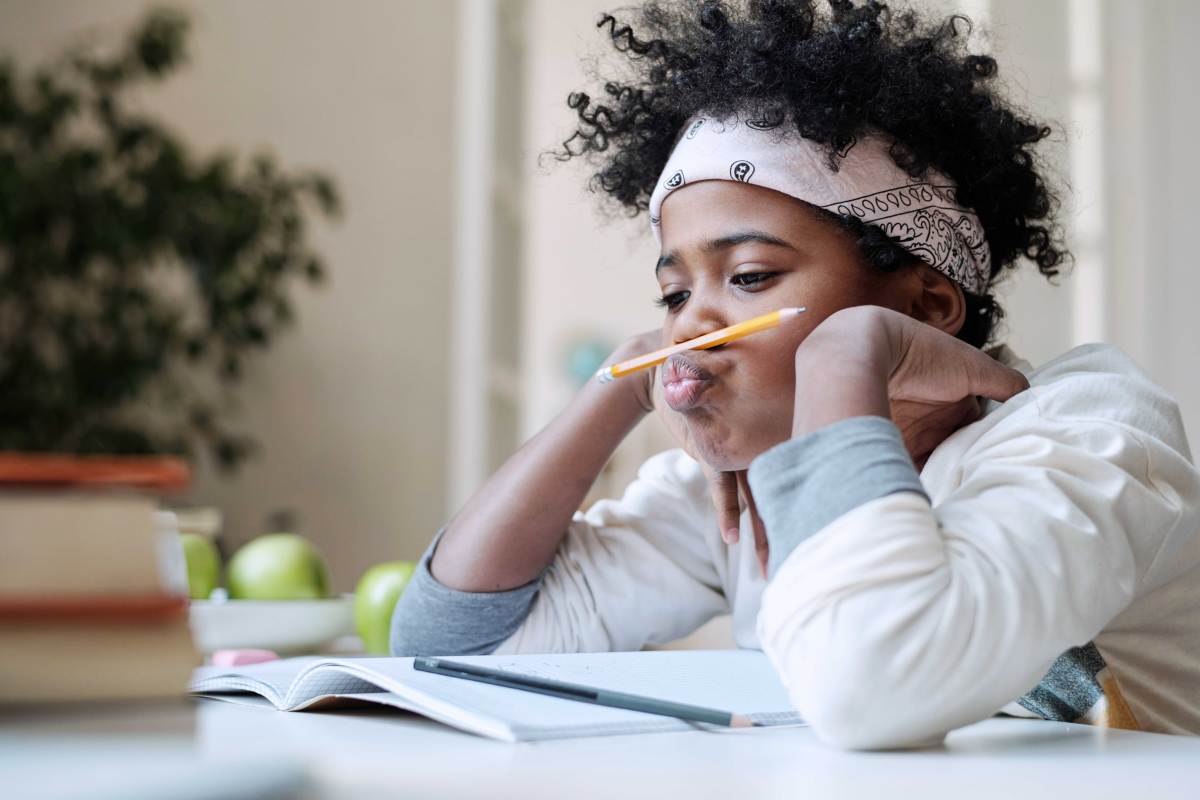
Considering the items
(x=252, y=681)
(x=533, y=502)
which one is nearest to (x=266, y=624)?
(x=533, y=502)

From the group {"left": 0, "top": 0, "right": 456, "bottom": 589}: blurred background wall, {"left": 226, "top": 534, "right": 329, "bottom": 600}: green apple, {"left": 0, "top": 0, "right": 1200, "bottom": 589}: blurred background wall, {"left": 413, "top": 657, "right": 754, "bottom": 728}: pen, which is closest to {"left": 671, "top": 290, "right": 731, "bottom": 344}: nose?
{"left": 413, "top": 657, "right": 754, "bottom": 728}: pen

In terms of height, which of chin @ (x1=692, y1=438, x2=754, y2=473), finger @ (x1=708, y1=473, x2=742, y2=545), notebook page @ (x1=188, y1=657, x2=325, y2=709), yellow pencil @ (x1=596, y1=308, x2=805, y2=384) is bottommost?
notebook page @ (x1=188, y1=657, x2=325, y2=709)

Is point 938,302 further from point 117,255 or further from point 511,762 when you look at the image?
point 117,255

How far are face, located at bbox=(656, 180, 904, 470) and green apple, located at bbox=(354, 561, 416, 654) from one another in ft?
1.58

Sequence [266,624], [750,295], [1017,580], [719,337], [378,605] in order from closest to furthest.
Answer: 1. [1017,580]
2. [719,337]
3. [750,295]
4. [266,624]
5. [378,605]

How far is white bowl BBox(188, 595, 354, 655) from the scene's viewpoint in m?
1.22

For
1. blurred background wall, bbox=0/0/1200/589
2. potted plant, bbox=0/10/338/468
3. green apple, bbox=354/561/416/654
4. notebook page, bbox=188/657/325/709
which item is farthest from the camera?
blurred background wall, bbox=0/0/1200/589

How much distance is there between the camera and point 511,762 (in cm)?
56

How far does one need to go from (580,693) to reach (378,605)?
663 millimetres

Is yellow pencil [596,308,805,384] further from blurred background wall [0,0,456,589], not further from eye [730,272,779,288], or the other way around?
blurred background wall [0,0,456,589]

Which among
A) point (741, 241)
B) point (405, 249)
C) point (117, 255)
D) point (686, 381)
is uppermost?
point (405, 249)

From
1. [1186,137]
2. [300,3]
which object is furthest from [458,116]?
[1186,137]

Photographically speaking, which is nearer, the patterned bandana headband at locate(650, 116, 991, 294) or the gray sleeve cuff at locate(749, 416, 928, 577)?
the gray sleeve cuff at locate(749, 416, 928, 577)

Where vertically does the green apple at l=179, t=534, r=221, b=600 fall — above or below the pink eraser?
above
